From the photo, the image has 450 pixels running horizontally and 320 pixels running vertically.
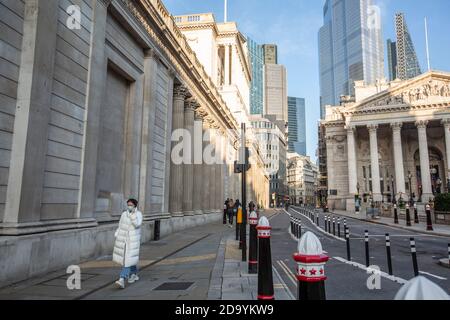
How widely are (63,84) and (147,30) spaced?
737 centimetres

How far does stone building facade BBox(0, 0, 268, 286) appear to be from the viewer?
7.31 metres

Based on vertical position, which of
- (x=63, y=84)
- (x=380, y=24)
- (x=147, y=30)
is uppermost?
(x=380, y=24)

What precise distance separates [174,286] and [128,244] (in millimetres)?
Result: 1274

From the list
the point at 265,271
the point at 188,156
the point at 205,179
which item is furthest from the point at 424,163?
the point at 265,271

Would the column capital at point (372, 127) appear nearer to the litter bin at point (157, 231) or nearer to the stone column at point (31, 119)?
the litter bin at point (157, 231)

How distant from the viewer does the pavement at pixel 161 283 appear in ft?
19.0

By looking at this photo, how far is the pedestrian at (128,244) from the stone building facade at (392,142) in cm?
5483

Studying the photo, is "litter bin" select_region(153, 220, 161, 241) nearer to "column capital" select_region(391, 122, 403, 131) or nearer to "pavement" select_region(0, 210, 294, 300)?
"pavement" select_region(0, 210, 294, 300)

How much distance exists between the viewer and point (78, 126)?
9.73m

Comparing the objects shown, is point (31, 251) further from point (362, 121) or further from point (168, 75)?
point (362, 121)

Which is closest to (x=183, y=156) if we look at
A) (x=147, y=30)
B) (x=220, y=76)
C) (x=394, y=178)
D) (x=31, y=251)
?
(x=147, y=30)

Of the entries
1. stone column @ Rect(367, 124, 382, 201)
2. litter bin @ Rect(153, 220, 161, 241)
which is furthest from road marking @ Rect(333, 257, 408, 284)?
stone column @ Rect(367, 124, 382, 201)

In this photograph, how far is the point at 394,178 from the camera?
62094mm

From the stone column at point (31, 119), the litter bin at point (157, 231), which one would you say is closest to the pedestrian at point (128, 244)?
the stone column at point (31, 119)
